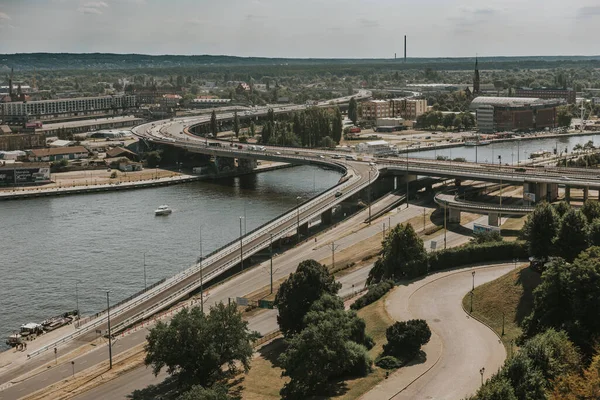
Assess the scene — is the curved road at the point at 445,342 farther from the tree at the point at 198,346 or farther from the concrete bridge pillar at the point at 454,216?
the concrete bridge pillar at the point at 454,216

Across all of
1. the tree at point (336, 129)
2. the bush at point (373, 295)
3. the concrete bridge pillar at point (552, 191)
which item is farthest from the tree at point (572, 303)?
the tree at point (336, 129)

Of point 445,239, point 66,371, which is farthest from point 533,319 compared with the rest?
point 445,239

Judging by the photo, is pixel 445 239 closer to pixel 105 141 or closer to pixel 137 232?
pixel 137 232

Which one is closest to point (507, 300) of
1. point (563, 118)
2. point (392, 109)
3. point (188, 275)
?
point (188, 275)

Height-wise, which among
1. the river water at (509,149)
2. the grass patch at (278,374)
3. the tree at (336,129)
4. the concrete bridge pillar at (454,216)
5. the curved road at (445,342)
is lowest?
the grass patch at (278,374)

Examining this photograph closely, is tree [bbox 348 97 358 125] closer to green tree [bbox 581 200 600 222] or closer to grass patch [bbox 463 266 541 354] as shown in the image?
green tree [bbox 581 200 600 222]
